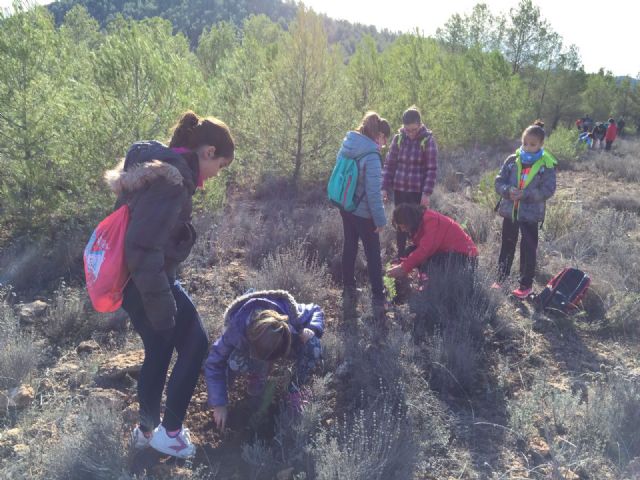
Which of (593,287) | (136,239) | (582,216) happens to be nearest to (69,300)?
(136,239)

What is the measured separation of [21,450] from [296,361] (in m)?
1.44

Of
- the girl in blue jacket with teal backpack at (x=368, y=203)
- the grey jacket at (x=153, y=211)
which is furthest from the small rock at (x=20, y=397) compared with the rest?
the girl in blue jacket with teal backpack at (x=368, y=203)

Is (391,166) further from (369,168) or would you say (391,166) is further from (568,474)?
(568,474)

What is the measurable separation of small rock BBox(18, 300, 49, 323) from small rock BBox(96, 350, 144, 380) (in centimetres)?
105

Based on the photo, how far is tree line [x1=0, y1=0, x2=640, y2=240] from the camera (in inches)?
189

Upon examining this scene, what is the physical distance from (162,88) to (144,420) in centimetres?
394

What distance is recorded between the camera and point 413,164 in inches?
176

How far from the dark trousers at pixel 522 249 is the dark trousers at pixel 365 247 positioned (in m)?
1.24

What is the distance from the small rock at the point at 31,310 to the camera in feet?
11.8

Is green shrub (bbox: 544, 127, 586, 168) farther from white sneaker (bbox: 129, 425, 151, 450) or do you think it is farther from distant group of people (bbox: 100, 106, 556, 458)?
white sneaker (bbox: 129, 425, 151, 450)

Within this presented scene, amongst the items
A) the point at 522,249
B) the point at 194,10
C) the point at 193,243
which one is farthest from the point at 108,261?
the point at 194,10

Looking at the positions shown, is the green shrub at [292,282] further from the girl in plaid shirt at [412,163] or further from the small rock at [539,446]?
the small rock at [539,446]

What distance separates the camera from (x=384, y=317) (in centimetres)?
375

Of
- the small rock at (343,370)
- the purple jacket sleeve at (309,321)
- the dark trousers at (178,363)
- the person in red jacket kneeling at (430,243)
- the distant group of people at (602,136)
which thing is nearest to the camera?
the dark trousers at (178,363)
